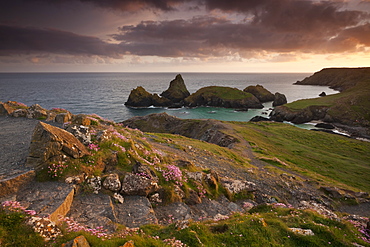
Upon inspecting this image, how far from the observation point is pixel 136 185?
14.3 meters

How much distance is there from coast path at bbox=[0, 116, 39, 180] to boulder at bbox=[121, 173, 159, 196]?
6.43 m

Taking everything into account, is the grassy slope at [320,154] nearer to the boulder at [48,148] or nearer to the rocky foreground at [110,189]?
the rocky foreground at [110,189]

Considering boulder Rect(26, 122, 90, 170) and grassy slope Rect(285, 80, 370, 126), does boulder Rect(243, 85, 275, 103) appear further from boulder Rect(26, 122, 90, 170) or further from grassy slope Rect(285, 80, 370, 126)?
boulder Rect(26, 122, 90, 170)

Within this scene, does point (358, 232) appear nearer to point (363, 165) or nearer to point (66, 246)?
point (66, 246)

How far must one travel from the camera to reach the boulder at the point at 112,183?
13500mm

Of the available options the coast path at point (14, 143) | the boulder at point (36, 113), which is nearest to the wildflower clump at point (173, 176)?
the coast path at point (14, 143)

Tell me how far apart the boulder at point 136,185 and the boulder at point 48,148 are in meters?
4.10

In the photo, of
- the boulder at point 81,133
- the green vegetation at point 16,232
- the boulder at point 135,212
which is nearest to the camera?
the green vegetation at point 16,232

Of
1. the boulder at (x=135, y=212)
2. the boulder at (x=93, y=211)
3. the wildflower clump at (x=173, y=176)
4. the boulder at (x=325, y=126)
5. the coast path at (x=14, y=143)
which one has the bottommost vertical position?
the boulder at (x=325, y=126)

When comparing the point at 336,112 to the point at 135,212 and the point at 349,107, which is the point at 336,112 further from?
the point at 135,212

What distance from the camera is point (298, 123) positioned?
118 m

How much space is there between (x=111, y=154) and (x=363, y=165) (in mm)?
61849

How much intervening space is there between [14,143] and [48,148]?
880 centimetres

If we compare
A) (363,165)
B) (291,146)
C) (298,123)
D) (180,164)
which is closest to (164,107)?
(298,123)
